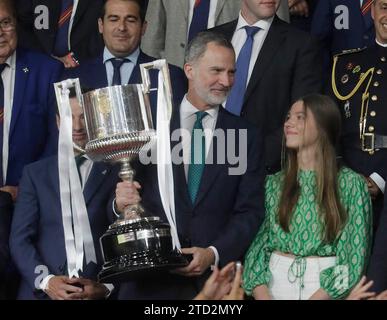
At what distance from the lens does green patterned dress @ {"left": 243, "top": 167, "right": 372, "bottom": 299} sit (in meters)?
7.69

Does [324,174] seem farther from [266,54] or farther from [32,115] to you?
[32,115]

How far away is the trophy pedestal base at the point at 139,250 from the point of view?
757cm

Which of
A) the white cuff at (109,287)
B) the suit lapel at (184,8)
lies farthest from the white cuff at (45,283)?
the suit lapel at (184,8)

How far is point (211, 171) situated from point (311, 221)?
0.52 metres

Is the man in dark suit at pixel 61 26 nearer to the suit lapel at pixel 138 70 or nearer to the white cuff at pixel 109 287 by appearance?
the suit lapel at pixel 138 70

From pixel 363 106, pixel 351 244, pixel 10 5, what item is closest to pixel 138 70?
pixel 10 5

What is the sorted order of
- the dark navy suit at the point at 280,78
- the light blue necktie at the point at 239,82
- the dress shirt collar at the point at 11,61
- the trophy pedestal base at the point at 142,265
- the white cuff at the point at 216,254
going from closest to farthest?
the trophy pedestal base at the point at 142,265 → the white cuff at the point at 216,254 → the dark navy suit at the point at 280,78 → the light blue necktie at the point at 239,82 → the dress shirt collar at the point at 11,61

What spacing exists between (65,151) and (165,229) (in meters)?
0.64

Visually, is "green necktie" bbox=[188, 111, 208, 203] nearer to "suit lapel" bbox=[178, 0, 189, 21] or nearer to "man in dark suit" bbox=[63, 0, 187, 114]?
"man in dark suit" bbox=[63, 0, 187, 114]

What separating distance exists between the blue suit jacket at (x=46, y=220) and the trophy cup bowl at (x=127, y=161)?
32cm

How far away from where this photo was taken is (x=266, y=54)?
841 centimetres
